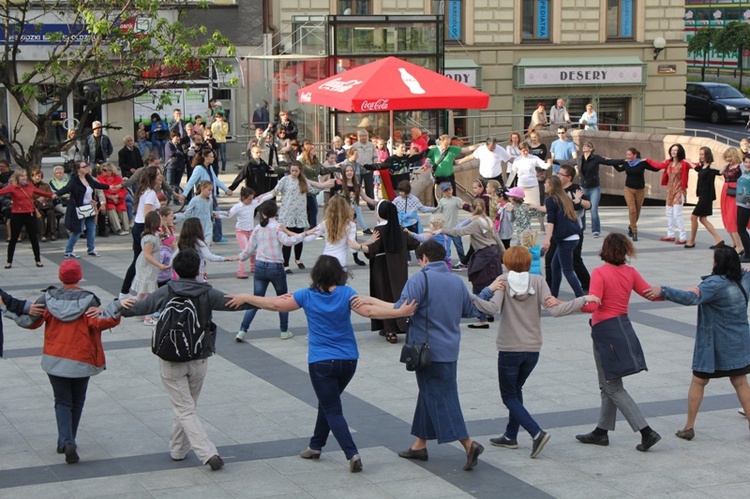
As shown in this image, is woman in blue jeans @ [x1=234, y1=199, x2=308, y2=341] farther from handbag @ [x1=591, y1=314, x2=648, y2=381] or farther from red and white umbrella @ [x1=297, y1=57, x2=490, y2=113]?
red and white umbrella @ [x1=297, y1=57, x2=490, y2=113]

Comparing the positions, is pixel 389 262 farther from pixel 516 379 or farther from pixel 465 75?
pixel 465 75

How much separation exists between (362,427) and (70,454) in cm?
238

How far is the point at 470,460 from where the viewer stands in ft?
27.3

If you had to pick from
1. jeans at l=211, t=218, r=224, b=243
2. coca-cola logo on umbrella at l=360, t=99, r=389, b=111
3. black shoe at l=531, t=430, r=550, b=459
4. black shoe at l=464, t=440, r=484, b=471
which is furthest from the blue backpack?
black shoe at l=464, t=440, r=484, b=471

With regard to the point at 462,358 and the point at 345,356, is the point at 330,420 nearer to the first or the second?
the point at 345,356

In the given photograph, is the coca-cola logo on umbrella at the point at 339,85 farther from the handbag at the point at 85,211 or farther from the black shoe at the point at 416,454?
the black shoe at the point at 416,454

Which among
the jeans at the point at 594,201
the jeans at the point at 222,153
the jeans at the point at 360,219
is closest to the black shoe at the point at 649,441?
the jeans at the point at 594,201

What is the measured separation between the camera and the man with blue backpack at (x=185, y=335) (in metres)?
8.11

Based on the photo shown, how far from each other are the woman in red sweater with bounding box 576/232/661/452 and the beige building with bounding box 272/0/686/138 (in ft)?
90.2

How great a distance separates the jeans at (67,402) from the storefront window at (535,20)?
31.1 meters

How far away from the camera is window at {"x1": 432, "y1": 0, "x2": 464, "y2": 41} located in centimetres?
3684

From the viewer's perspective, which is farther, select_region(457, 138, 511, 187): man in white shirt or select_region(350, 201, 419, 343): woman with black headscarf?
select_region(457, 138, 511, 187): man in white shirt

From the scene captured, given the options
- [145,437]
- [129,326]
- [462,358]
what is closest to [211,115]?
[129,326]

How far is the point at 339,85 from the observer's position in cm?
2177
